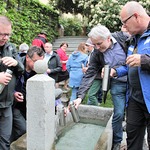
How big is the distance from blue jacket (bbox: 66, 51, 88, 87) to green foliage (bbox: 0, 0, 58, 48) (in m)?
2.42

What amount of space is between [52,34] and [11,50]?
31.2 feet

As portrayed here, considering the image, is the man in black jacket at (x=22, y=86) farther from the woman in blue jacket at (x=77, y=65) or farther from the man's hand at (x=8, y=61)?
the woman in blue jacket at (x=77, y=65)

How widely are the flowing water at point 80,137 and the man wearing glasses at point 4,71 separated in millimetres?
692

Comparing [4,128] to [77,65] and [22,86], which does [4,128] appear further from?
[77,65]

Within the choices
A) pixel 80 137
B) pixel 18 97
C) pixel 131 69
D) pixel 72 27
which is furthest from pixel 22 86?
pixel 72 27

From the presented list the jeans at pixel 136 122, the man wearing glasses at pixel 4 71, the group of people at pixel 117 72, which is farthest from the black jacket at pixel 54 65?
the jeans at pixel 136 122

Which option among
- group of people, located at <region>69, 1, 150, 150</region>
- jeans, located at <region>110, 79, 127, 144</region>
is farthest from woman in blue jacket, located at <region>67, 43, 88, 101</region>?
jeans, located at <region>110, 79, 127, 144</region>

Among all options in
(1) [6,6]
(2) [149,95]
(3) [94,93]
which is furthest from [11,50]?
(1) [6,6]

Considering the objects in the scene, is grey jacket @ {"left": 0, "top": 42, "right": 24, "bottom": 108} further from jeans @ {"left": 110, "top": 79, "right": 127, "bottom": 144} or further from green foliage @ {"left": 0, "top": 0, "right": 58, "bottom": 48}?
green foliage @ {"left": 0, "top": 0, "right": 58, "bottom": 48}

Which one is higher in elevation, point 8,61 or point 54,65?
point 8,61

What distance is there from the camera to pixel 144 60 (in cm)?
202

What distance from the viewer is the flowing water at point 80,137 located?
3.11 metres

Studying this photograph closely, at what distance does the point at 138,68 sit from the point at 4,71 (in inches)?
53.0

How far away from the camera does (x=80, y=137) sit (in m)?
3.49
